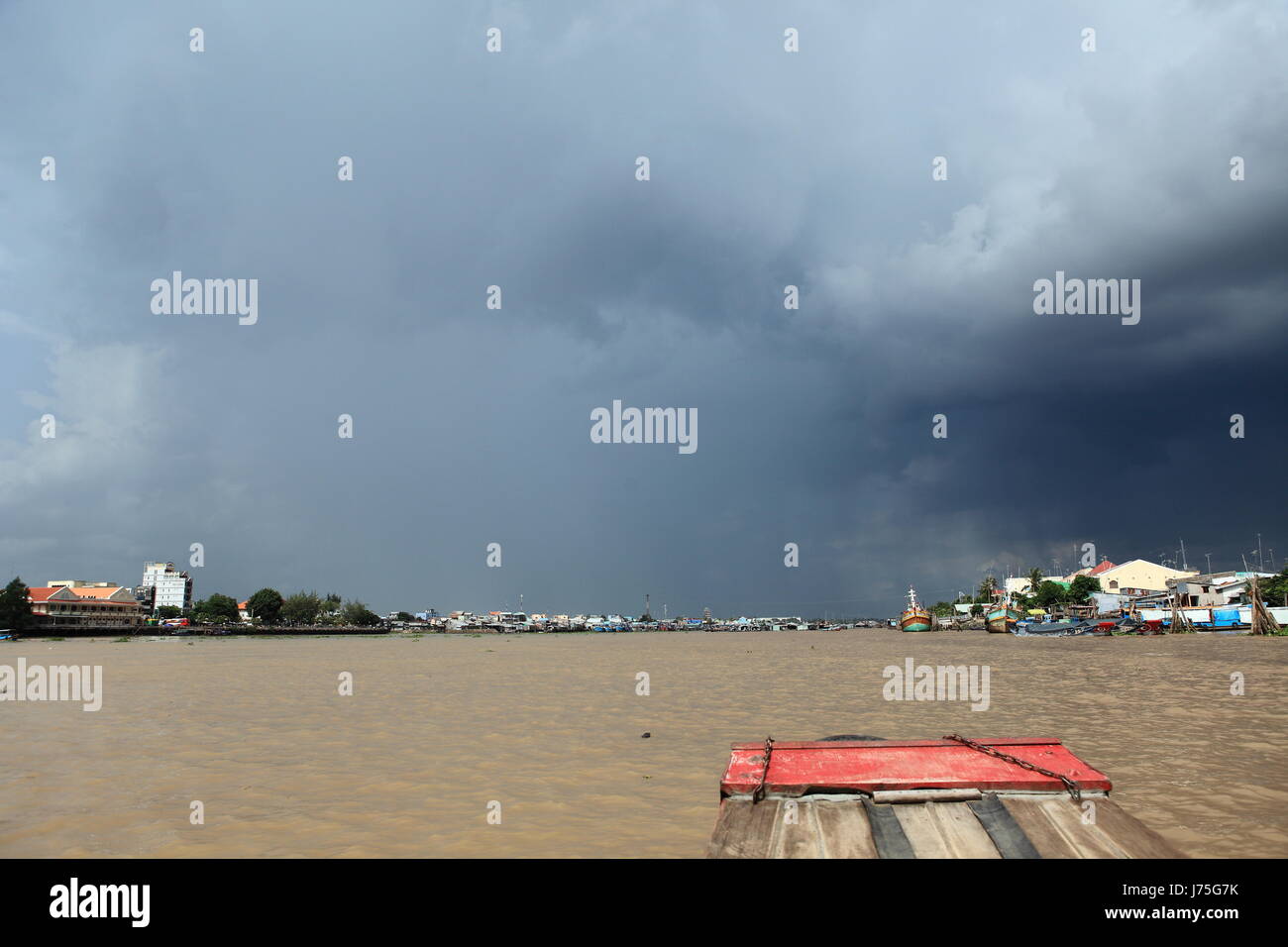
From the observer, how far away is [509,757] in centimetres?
1238

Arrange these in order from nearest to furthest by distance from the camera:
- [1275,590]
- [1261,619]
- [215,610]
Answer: [1261,619] < [1275,590] < [215,610]

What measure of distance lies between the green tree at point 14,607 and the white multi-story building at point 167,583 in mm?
104469

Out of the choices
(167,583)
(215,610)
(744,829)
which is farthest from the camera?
(167,583)

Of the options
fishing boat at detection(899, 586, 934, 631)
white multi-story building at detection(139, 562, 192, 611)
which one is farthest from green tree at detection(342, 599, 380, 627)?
fishing boat at detection(899, 586, 934, 631)

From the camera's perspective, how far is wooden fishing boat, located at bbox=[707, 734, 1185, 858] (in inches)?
189

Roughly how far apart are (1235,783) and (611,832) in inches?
363

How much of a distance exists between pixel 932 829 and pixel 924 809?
0.77 feet

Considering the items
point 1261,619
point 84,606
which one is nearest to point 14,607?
point 84,606

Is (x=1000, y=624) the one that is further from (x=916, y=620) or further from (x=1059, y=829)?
(x=1059, y=829)

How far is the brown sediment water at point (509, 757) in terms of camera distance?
313 inches

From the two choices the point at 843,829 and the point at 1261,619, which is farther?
the point at 1261,619

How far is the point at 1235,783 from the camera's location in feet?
32.7
